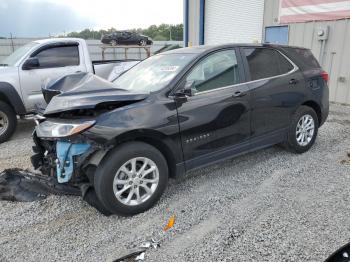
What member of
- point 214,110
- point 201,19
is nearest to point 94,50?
point 201,19

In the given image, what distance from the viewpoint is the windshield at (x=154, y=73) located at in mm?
3459

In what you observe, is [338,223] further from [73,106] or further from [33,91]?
[33,91]

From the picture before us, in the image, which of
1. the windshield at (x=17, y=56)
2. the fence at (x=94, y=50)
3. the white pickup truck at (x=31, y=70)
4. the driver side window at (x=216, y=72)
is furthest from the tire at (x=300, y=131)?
the fence at (x=94, y=50)

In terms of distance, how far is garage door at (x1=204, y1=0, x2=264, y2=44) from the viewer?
34.4ft

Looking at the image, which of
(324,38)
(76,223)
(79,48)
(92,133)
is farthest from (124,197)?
(324,38)

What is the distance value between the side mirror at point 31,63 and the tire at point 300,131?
4.76 meters

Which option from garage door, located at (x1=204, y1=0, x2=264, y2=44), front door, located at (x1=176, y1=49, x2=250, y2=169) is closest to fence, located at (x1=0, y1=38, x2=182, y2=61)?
garage door, located at (x1=204, y1=0, x2=264, y2=44)

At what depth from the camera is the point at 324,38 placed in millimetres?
8195

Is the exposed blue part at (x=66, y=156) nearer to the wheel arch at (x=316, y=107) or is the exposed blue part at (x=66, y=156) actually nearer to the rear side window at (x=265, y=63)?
the rear side window at (x=265, y=63)

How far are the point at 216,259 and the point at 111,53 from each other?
19.0 metres

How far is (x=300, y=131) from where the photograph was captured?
4562mm

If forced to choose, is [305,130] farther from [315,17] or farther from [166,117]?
[315,17]

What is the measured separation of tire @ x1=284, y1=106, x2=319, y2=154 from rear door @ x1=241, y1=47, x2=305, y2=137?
0.13 metres

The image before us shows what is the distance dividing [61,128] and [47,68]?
3791mm
